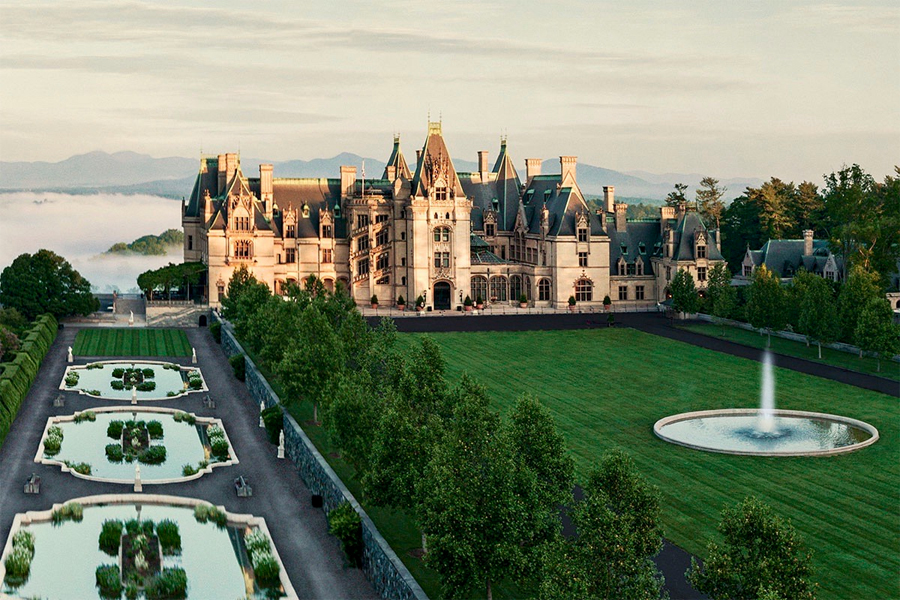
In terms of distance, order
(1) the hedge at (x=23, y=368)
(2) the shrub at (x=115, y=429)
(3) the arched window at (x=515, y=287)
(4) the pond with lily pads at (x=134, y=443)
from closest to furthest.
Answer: (4) the pond with lily pads at (x=134, y=443) < (1) the hedge at (x=23, y=368) < (2) the shrub at (x=115, y=429) < (3) the arched window at (x=515, y=287)

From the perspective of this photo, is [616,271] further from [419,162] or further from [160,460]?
[160,460]

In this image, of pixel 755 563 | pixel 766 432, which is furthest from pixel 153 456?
pixel 755 563

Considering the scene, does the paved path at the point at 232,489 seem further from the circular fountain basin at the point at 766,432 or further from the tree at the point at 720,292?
the tree at the point at 720,292

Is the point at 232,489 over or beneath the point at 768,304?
beneath

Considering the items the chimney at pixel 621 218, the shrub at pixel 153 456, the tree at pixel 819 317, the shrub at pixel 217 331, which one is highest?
the chimney at pixel 621 218

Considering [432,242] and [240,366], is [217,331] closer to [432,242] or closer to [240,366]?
[240,366]

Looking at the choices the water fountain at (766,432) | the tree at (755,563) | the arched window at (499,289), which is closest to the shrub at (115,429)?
the water fountain at (766,432)
